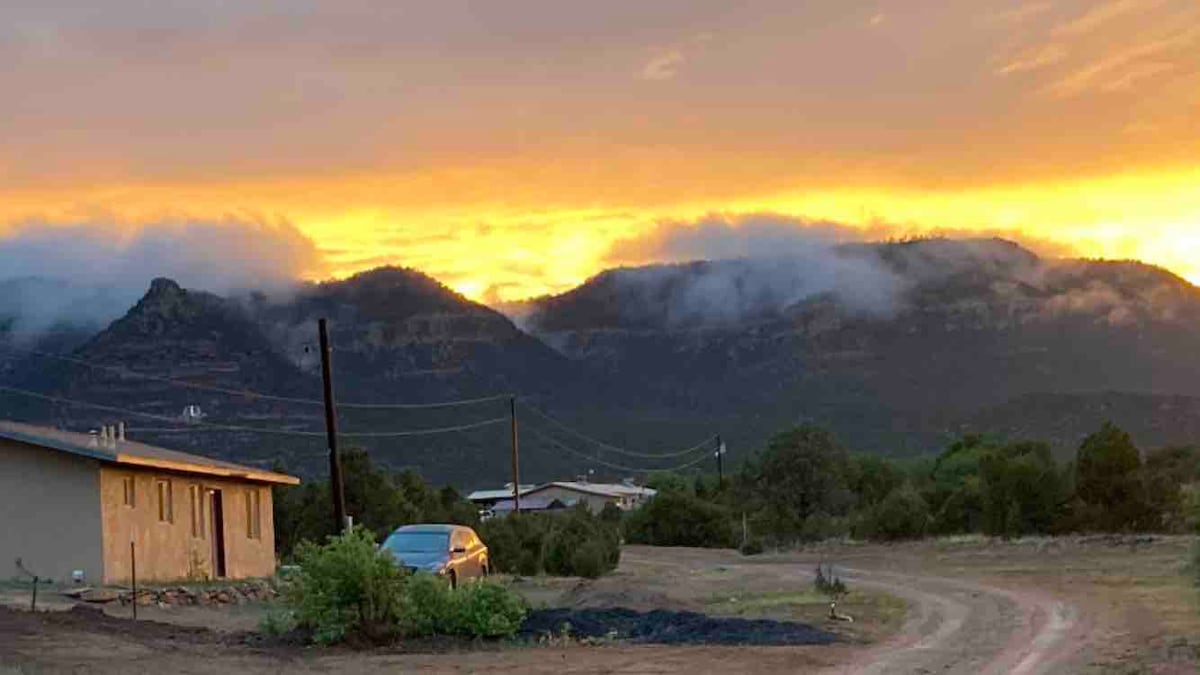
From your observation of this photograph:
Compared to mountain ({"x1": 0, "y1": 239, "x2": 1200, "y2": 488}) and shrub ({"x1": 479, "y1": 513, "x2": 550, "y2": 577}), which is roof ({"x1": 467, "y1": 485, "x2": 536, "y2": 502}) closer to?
mountain ({"x1": 0, "y1": 239, "x2": 1200, "y2": 488})

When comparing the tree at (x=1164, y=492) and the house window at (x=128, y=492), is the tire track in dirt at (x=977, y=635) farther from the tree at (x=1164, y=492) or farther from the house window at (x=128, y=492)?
the tree at (x=1164, y=492)

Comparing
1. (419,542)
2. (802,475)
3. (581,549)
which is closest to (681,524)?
(802,475)

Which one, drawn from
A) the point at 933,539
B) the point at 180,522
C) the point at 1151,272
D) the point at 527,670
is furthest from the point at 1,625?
the point at 1151,272

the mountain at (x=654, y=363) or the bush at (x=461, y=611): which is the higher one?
the mountain at (x=654, y=363)

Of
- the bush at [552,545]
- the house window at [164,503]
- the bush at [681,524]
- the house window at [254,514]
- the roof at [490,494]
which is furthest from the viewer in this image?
the roof at [490,494]

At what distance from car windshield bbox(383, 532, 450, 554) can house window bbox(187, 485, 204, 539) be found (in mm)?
9567

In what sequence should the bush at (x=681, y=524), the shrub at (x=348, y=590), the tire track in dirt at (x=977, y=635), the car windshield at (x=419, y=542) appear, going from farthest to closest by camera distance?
the bush at (x=681, y=524)
the car windshield at (x=419, y=542)
the shrub at (x=348, y=590)
the tire track in dirt at (x=977, y=635)

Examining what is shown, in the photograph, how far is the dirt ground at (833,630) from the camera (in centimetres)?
2080

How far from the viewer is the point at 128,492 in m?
39.6

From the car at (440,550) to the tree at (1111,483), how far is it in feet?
89.0

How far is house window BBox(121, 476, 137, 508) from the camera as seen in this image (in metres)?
39.3

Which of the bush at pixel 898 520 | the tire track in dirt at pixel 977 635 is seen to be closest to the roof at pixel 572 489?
the bush at pixel 898 520

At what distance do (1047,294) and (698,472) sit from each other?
2754 cm

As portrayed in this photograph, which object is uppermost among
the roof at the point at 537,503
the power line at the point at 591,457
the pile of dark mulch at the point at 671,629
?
the power line at the point at 591,457
